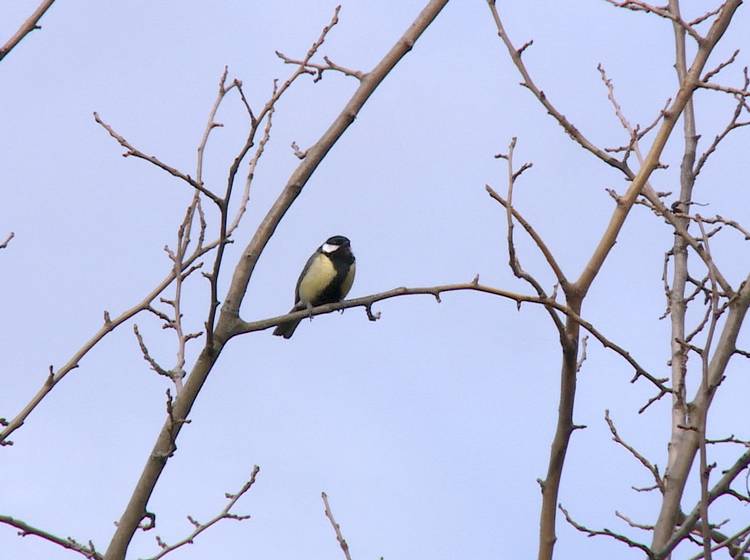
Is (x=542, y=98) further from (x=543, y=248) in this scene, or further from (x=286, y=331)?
(x=286, y=331)

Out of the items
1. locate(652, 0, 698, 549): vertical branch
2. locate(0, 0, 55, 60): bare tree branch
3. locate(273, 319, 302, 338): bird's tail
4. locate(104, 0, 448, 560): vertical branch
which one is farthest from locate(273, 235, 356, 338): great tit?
locate(0, 0, 55, 60): bare tree branch

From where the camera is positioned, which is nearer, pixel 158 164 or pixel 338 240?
pixel 158 164

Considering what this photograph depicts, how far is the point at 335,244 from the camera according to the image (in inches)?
384

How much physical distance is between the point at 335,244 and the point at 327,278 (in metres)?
0.54

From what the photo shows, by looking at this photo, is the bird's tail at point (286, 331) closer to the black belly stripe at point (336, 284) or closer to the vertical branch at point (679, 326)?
the black belly stripe at point (336, 284)

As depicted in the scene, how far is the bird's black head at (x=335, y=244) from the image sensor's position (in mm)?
9656

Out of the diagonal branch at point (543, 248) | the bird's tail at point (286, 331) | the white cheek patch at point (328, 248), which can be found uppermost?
the white cheek patch at point (328, 248)

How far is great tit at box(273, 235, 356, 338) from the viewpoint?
30.5ft

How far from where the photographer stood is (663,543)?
375cm

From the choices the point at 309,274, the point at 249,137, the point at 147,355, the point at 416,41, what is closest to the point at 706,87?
the point at 416,41

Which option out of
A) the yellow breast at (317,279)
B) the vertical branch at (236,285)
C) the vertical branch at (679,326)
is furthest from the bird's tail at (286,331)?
the vertical branch at (236,285)

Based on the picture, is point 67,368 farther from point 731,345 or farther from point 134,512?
point 731,345

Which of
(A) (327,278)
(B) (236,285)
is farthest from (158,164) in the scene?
(A) (327,278)

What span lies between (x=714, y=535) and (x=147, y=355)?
2198mm
